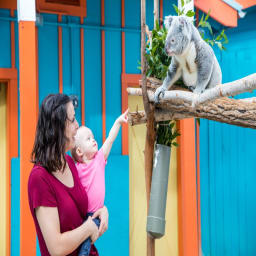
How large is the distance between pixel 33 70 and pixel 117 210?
1.78 m

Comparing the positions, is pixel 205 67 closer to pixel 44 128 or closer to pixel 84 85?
pixel 44 128

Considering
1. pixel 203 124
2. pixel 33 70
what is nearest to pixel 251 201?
pixel 203 124

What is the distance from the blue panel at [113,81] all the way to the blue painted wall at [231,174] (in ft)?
3.09

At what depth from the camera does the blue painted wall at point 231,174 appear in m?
3.67

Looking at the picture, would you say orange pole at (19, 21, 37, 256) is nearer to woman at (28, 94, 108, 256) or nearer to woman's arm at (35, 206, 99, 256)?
woman at (28, 94, 108, 256)

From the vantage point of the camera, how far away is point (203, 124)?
13.5ft

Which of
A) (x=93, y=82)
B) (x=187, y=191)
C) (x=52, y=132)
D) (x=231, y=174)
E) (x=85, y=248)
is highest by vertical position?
(x=93, y=82)

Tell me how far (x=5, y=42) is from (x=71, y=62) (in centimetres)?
66

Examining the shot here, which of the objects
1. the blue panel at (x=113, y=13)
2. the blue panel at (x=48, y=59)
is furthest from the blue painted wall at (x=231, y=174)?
the blue panel at (x=48, y=59)

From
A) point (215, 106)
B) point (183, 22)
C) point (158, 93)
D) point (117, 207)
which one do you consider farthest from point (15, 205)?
point (183, 22)

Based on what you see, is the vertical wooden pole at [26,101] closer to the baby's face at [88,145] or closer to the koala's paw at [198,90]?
the baby's face at [88,145]

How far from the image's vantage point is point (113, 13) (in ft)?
13.3

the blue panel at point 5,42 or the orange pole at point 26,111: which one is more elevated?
the blue panel at point 5,42

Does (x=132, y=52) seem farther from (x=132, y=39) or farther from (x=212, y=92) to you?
(x=212, y=92)
